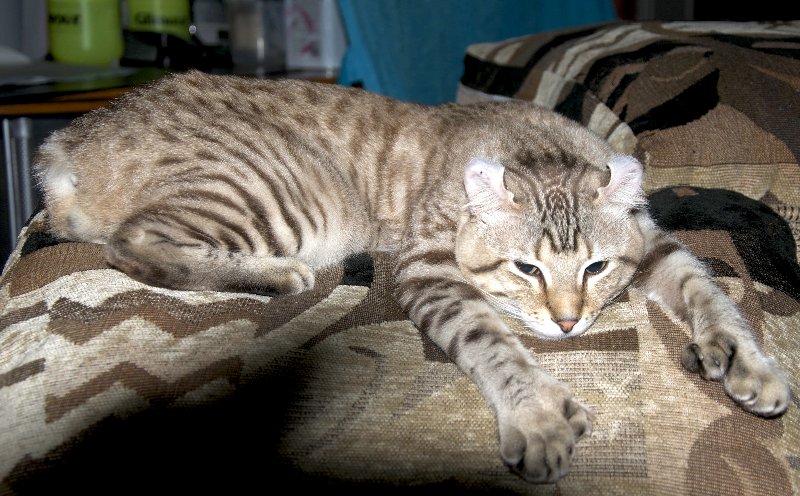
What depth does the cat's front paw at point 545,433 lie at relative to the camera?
1062mm

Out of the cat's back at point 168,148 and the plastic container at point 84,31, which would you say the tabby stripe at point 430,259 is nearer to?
the cat's back at point 168,148

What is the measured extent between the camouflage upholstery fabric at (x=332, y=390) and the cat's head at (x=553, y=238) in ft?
0.21

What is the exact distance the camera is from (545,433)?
1124 mm

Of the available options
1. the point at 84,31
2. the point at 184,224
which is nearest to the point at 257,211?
the point at 184,224

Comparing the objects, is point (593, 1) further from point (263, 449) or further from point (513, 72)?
point (263, 449)

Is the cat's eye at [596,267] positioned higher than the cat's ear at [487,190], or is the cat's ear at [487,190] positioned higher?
the cat's ear at [487,190]

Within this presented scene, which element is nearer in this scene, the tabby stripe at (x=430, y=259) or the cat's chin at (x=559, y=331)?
the cat's chin at (x=559, y=331)

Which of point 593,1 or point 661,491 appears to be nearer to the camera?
point 661,491

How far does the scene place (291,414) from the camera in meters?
1.12

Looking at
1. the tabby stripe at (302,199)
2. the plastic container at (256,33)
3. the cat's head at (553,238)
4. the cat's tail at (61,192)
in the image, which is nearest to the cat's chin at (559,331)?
the cat's head at (553,238)

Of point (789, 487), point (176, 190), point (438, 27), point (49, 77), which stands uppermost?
point (438, 27)

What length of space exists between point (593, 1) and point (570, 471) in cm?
338

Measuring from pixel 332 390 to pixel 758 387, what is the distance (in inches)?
28.9

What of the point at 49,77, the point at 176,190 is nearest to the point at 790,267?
the point at 176,190
